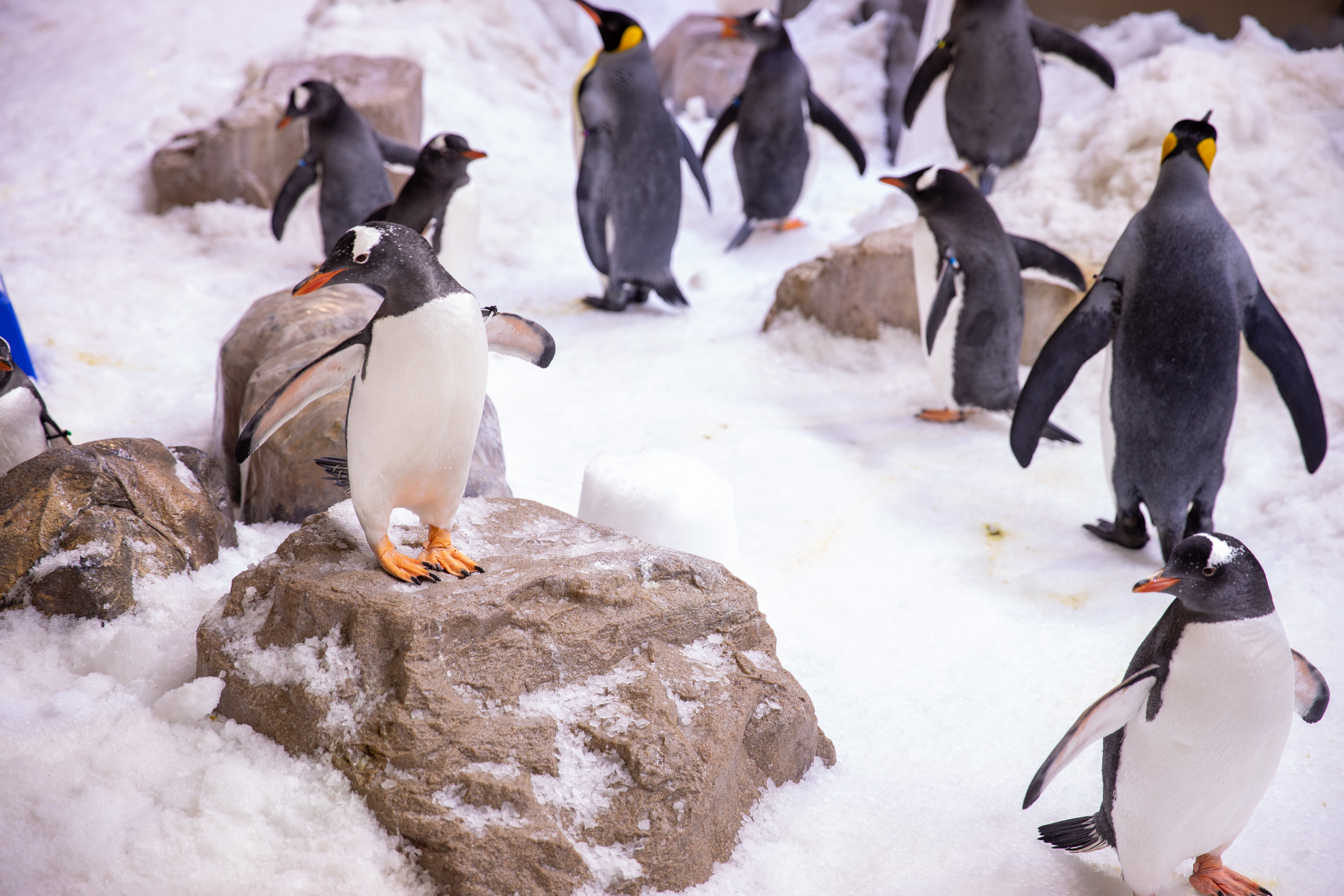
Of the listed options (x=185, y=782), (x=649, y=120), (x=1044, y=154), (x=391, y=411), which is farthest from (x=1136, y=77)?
(x=185, y=782)

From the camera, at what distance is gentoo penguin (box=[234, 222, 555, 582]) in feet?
4.46

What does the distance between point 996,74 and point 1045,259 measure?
1.31m

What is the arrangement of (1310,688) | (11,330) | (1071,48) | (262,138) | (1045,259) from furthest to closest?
(262,138), (1071,48), (1045,259), (11,330), (1310,688)

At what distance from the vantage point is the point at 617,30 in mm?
3980

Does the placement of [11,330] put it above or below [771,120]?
below

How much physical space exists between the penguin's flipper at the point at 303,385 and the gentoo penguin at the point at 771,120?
3694 mm

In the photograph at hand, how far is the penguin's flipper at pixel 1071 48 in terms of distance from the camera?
4188mm

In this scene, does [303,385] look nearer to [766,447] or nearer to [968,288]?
[766,447]

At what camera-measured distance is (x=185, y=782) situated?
49.5 inches

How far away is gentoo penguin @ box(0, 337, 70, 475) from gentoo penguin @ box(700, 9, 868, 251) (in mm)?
3524

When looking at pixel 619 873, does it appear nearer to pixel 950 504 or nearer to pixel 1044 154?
pixel 950 504

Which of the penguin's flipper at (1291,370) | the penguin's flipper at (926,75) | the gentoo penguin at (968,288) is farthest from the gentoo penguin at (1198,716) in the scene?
the penguin's flipper at (926,75)

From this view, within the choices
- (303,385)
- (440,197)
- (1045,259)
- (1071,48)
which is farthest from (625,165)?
(303,385)

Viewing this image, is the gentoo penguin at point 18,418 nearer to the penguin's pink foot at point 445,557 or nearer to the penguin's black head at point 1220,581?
the penguin's pink foot at point 445,557
